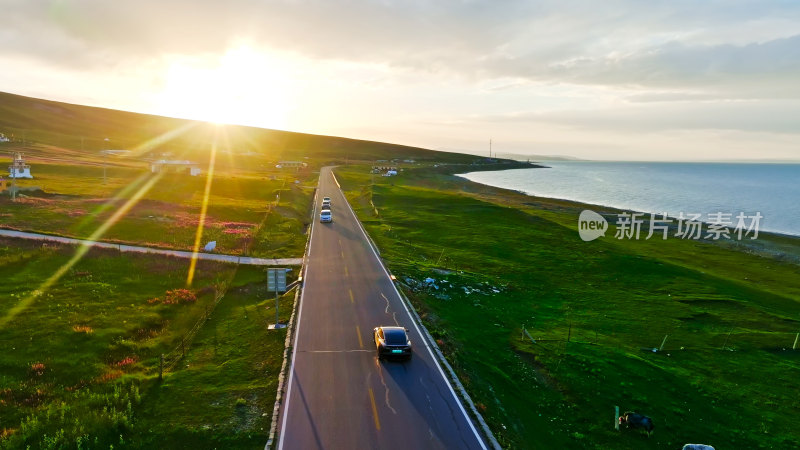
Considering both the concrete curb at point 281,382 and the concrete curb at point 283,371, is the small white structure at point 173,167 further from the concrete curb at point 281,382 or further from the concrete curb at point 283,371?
the concrete curb at point 281,382

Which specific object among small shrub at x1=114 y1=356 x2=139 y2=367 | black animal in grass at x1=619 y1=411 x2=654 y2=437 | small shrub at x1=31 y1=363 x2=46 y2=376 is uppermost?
small shrub at x1=31 y1=363 x2=46 y2=376

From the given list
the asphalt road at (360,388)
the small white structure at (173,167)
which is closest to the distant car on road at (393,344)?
the asphalt road at (360,388)

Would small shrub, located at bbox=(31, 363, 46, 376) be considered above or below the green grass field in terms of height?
below

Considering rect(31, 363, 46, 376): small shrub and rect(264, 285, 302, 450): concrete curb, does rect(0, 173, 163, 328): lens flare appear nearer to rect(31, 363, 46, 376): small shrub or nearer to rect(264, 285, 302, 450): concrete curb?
rect(31, 363, 46, 376): small shrub

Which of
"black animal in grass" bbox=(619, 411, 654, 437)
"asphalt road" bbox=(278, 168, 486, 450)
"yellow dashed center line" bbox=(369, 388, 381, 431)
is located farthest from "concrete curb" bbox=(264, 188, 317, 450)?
"black animal in grass" bbox=(619, 411, 654, 437)

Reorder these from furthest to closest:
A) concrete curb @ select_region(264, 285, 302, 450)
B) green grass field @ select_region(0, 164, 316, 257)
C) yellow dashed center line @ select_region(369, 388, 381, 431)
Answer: green grass field @ select_region(0, 164, 316, 257) → yellow dashed center line @ select_region(369, 388, 381, 431) → concrete curb @ select_region(264, 285, 302, 450)

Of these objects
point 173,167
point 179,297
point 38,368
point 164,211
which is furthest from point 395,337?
point 173,167

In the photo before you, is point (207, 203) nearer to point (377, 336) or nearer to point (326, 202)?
point (326, 202)
